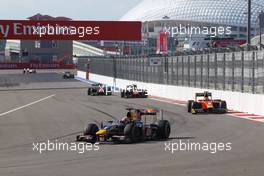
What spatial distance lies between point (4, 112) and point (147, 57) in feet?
81.1

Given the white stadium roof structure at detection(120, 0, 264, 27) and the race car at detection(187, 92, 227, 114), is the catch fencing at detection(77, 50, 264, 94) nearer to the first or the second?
the race car at detection(187, 92, 227, 114)

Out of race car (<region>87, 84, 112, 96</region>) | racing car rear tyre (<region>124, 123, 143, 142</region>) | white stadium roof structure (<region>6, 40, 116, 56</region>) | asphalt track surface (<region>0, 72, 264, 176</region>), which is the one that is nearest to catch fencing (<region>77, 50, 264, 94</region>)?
race car (<region>87, 84, 112, 96</region>)

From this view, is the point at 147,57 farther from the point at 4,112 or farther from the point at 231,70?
the point at 4,112

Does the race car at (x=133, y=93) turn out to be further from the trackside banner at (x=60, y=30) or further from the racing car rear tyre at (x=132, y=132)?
the racing car rear tyre at (x=132, y=132)

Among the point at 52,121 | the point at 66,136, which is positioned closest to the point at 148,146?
the point at 66,136

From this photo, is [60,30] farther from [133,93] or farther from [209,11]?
[209,11]

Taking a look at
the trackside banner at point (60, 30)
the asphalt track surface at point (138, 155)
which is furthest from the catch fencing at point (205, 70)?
the asphalt track surface at point (138, 155)

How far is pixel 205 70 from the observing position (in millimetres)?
38656

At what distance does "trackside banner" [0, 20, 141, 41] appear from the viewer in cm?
4838

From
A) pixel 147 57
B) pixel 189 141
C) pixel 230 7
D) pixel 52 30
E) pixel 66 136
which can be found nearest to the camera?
pixel 189 141

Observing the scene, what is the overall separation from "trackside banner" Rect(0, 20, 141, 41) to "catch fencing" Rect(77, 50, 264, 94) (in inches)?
163

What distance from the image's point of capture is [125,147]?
1609cm

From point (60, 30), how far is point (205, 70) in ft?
47.9

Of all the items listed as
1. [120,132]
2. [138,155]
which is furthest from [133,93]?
[138,155]
